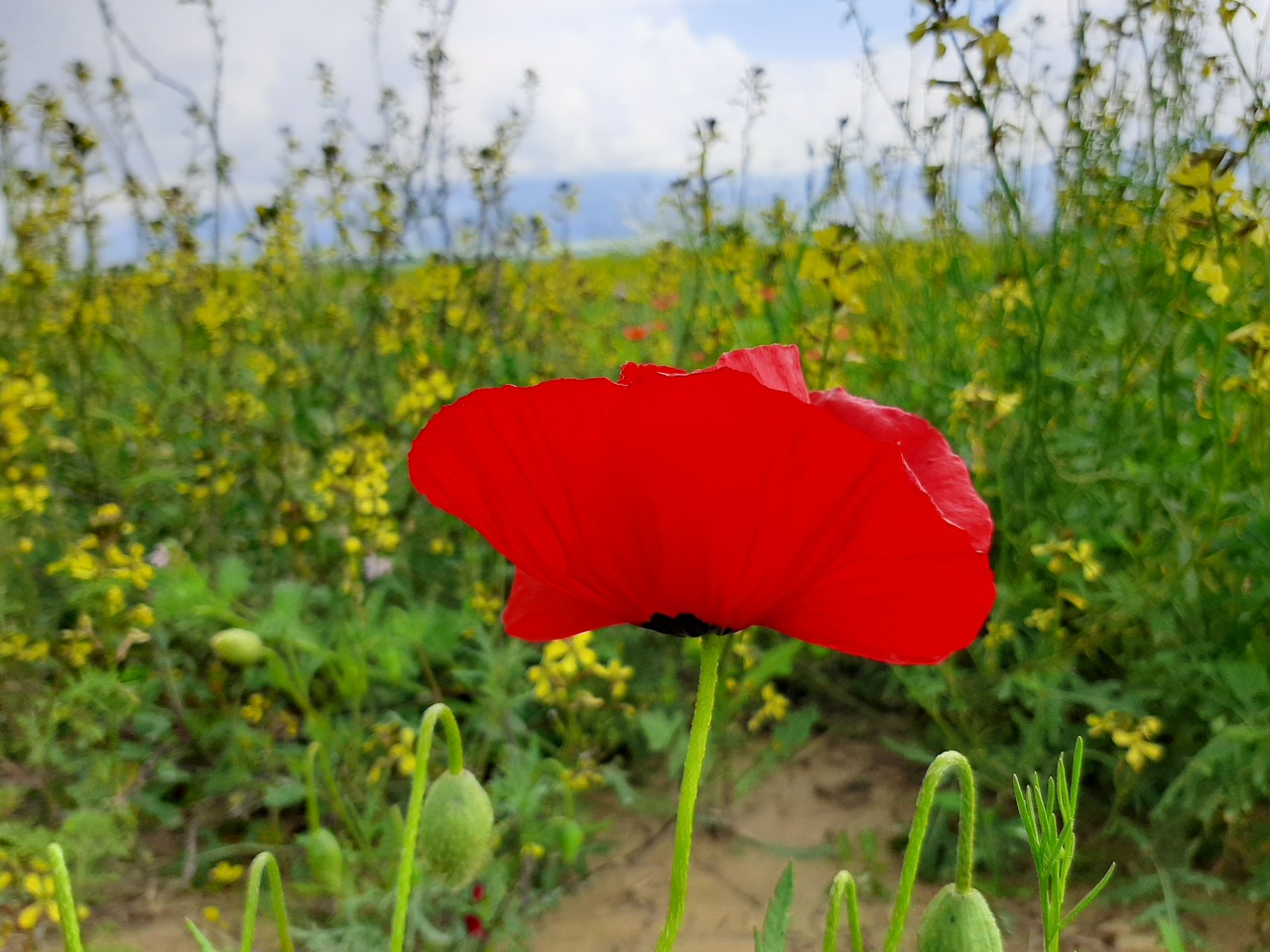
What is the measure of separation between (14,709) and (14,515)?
366 millimetres

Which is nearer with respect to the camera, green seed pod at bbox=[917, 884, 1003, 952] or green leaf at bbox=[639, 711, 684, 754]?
green seed pod at bbox=[917, 884, 1003, 952]

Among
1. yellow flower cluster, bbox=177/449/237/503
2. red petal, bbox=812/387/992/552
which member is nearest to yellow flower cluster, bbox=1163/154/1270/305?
red petal, bbox=812/387/992/552

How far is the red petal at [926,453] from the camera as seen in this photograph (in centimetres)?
61

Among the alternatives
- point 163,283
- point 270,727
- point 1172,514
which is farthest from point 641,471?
point 163,283

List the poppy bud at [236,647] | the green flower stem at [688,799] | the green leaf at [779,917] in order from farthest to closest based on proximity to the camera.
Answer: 1. the poppy bud at [236,647]
2. the green leaf at [779,917]
3. the green flower stem at [688,799]

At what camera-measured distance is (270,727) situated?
6.47 ft

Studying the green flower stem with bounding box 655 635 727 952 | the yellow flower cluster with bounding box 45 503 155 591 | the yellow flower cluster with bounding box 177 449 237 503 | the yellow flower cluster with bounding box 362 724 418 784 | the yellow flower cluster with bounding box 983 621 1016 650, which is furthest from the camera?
the yellow flower cluster with bounding box 177 449 237 503

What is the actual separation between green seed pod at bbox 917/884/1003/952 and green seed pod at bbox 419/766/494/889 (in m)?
0.35

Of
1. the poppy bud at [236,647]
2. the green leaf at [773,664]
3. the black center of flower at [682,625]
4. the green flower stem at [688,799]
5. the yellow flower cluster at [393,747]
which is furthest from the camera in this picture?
the green leaf at [773,664]

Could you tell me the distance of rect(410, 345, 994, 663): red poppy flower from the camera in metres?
0.52

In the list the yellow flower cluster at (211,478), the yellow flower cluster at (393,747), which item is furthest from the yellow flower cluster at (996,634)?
the yellow flower cluster at (211,478)

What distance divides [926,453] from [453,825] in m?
0.47

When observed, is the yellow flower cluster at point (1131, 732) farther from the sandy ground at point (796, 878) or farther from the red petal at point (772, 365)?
the red petal at point (772, 365)

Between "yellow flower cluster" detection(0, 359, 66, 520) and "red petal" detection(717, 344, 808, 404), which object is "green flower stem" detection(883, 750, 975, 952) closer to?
"red petal" detection(717, 344, 808, 404)
